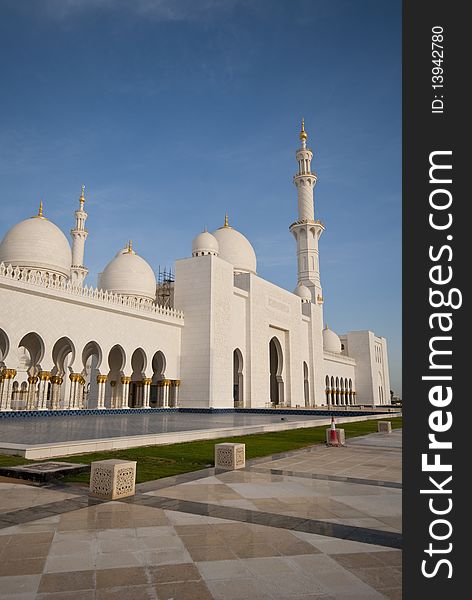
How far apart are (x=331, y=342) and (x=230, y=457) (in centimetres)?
4010

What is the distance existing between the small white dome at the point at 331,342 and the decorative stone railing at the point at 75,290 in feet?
78.0

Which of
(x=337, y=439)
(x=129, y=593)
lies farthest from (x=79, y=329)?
(x=129, y=593)

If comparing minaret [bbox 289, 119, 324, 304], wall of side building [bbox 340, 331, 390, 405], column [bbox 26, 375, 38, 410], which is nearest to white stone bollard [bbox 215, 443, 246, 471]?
column [bbox 26, 375, 38, 410]

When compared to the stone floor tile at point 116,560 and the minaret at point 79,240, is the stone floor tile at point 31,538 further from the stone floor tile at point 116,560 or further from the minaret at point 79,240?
the minaret at point 79,240

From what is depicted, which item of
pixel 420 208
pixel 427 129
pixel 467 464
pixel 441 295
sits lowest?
pixel 467 464

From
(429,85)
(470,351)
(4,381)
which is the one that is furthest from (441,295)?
(4,381)

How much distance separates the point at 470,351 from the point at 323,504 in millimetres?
2857

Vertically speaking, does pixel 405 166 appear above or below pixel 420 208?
above

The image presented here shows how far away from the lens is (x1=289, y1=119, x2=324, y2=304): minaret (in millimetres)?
35219

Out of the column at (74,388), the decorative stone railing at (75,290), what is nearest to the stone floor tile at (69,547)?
the decorative stone railing at (75,290)

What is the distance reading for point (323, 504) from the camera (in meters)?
4.41

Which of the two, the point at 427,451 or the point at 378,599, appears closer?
the point at 427,451

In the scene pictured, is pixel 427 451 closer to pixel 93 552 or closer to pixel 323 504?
pixel 93 552

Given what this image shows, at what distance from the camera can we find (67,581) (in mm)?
2545
